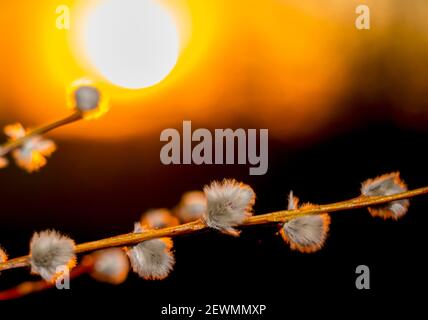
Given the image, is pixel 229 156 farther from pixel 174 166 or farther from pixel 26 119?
pixel 26 119

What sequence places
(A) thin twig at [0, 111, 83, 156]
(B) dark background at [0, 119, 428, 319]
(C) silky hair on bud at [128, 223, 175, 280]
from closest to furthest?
1. (A) thin twig at [0, 111, 83, 156]
2. (C) silky hair on bud at [128, 223, 175, 280]
3. (B) dark background at [0, 119, 428, 319]

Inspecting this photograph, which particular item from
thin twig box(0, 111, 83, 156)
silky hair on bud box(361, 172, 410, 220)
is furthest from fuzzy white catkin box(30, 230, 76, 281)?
silky hair on bud box(361, 172, 410, 220)

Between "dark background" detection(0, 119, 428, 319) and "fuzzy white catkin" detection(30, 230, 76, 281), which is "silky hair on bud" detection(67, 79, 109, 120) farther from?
"dark background" detection(0, 119, 428, 319)

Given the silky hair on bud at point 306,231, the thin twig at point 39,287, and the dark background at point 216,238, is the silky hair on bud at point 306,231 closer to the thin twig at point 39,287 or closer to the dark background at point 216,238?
the thin twig at point 39,287

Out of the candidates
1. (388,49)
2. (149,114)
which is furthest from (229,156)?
(388,49)

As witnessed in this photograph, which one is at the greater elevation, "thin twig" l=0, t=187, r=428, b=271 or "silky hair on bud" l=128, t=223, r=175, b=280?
"thin twig" l=0, t=187, r=428, b=271

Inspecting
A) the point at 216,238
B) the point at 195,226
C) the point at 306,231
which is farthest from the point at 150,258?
the point at 216,238

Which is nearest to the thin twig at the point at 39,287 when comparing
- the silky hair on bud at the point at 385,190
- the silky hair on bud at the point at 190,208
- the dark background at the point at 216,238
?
the silky hair on bud at the point at 190,208
